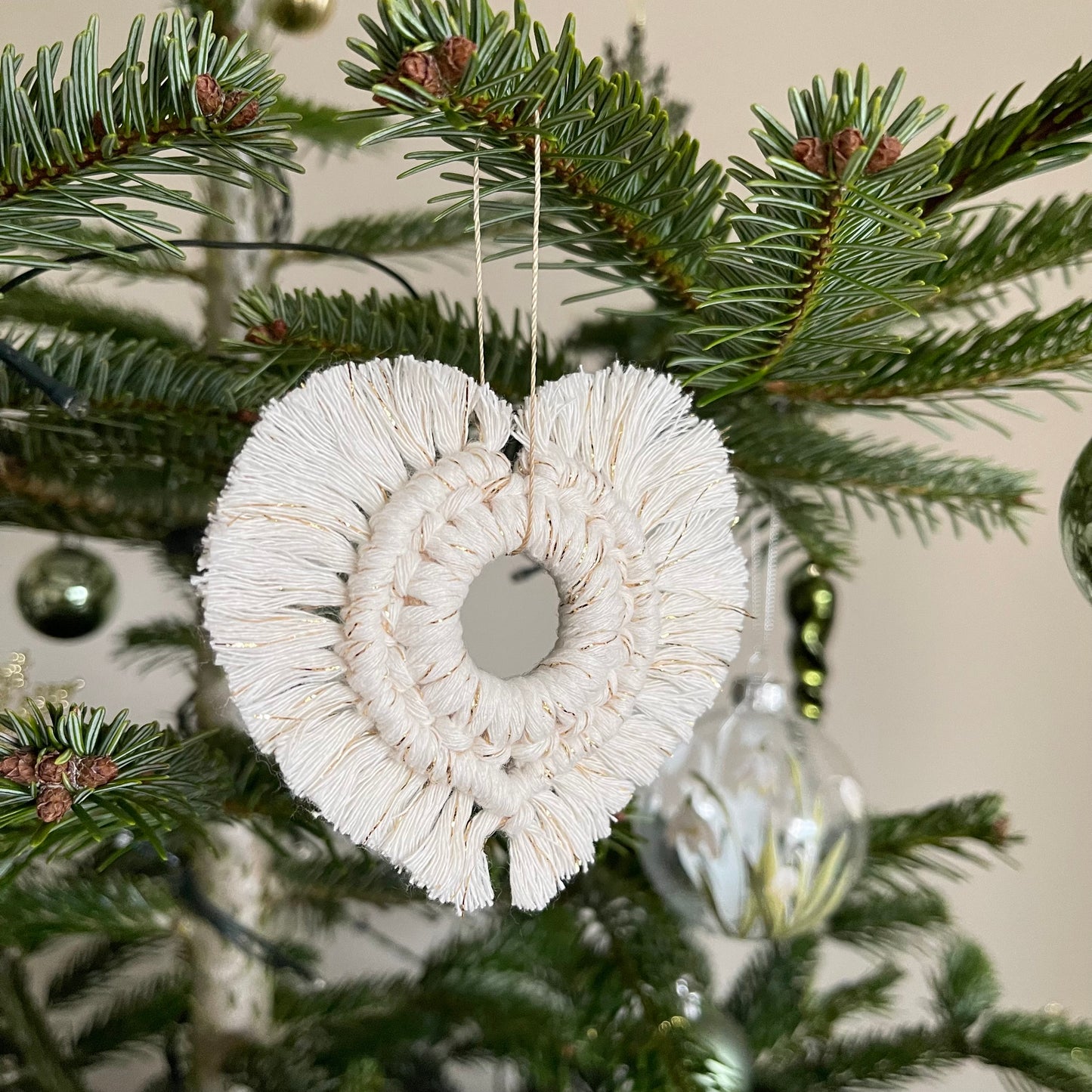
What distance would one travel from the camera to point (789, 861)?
1.47 ft

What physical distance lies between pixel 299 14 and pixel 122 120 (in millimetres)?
351

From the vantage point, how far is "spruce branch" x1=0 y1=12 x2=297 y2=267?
0.21 m

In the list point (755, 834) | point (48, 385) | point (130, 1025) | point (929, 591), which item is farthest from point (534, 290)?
point (929, 591)

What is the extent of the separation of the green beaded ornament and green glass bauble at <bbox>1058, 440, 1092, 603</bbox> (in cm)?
25

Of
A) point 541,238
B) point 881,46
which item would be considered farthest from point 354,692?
point 881,46

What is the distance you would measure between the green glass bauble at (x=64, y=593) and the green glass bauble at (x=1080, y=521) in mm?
450

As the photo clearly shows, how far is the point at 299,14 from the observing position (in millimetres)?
521

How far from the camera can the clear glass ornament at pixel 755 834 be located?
44 centimetres

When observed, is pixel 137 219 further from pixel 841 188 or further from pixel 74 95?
pixel 841 188

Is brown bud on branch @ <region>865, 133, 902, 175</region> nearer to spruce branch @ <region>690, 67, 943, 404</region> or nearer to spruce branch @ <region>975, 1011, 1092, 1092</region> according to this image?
spruce branch @ <region>690, 67, 943, 404</region>

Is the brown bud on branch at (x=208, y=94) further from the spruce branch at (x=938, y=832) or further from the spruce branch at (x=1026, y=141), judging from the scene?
the spruce branch at (x=938, y=832)

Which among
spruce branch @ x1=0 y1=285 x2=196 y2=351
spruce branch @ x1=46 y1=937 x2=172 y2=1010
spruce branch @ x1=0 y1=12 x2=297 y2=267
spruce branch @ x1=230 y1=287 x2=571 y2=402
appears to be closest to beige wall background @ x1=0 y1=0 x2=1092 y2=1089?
spruce branch @ x1=46 y1=937 x2=172 y2=1010

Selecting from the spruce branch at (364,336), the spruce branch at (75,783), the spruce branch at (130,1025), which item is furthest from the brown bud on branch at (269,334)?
the spruce branch at (130,1025)

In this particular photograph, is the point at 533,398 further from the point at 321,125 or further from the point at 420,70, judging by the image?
the point at 321,125
